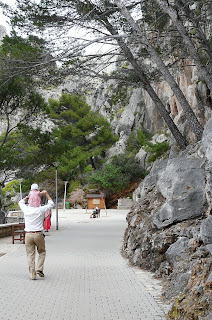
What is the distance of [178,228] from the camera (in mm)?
7492

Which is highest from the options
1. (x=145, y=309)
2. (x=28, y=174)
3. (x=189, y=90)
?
(x=189, y=90)

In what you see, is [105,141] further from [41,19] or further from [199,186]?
[199,186]

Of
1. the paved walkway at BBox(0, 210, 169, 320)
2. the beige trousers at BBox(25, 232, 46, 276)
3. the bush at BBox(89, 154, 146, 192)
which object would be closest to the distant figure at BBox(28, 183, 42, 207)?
the beige trousers at BBox(25, 232, 46, 276)

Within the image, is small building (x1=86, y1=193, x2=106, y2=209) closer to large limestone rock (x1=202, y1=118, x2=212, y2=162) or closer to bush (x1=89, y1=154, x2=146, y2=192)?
bush (x1=89, y1=154, x2=146, y2=192)

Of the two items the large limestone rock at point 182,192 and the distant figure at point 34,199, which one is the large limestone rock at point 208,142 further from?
the distant figure at point 34,199

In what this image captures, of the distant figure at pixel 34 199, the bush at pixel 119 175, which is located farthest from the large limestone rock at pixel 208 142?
the bush at pixel 119 175

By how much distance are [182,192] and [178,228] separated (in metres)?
0.84

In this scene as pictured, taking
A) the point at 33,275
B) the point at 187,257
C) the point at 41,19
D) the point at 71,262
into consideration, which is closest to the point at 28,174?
the point at 41,19

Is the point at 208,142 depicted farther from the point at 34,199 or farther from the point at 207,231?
the point at 34,199

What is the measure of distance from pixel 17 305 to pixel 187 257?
110 inches

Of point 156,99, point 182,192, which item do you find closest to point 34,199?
point 182,192

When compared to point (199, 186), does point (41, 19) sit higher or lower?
higher

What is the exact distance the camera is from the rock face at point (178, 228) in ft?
18.2

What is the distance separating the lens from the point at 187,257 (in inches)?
248
